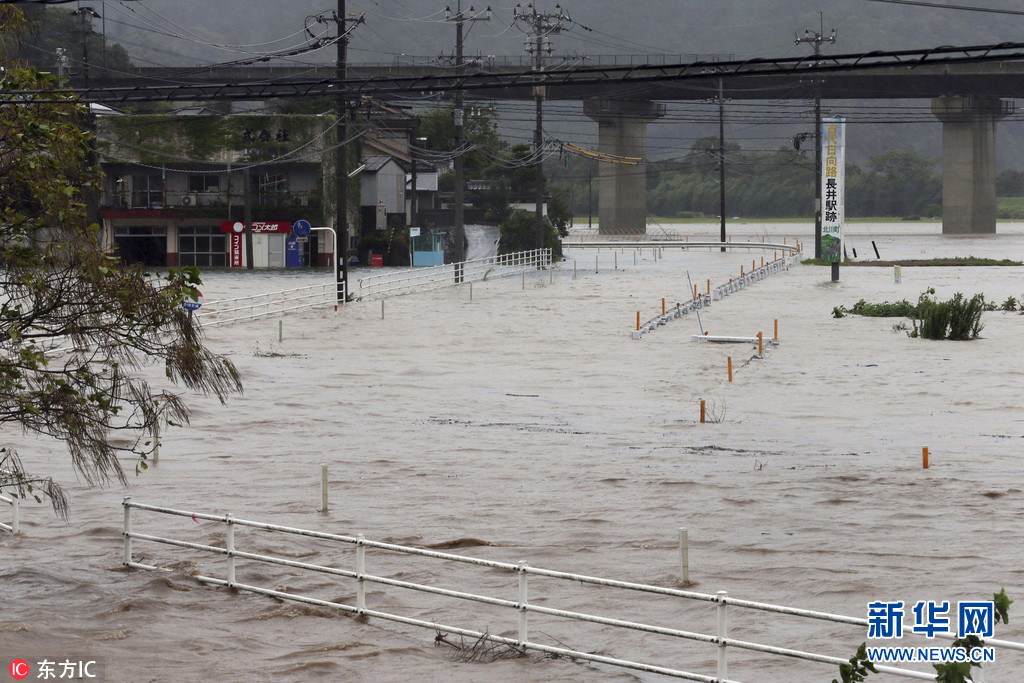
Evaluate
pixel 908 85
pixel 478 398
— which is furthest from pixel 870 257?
pixel 478 398

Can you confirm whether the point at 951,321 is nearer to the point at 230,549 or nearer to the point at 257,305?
the point at 257,305

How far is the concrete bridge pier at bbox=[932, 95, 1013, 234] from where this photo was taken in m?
127

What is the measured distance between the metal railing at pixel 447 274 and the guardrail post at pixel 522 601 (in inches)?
1568

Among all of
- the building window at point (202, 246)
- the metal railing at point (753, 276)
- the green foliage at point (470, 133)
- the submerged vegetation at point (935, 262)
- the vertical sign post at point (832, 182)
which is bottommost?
the metal railing at point (753, 276)

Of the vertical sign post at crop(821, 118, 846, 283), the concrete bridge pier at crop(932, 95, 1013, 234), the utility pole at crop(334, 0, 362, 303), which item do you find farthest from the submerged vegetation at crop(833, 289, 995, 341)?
the concrete bridge pier at crop(932, 95, 1013, 234)

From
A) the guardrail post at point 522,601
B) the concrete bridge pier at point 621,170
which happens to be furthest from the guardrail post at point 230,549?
the concrete bridge pier at point 621,170

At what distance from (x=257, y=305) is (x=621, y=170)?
89.9 m

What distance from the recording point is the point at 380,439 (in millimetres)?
24875

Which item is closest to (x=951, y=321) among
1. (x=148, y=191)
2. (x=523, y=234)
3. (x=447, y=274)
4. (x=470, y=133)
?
(x=447, y=274)

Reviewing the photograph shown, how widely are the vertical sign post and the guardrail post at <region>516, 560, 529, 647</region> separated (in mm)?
49265

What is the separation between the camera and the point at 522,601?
11.7m

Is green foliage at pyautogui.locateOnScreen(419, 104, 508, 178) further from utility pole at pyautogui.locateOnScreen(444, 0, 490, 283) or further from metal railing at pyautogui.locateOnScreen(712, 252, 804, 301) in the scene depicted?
metal railing at pyautogui.locateOnScreen(712, 252, 804, 301)

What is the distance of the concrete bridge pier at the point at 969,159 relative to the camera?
12731cm

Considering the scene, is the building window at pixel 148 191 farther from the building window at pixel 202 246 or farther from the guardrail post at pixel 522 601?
the guardrail post at pixel 522 601
